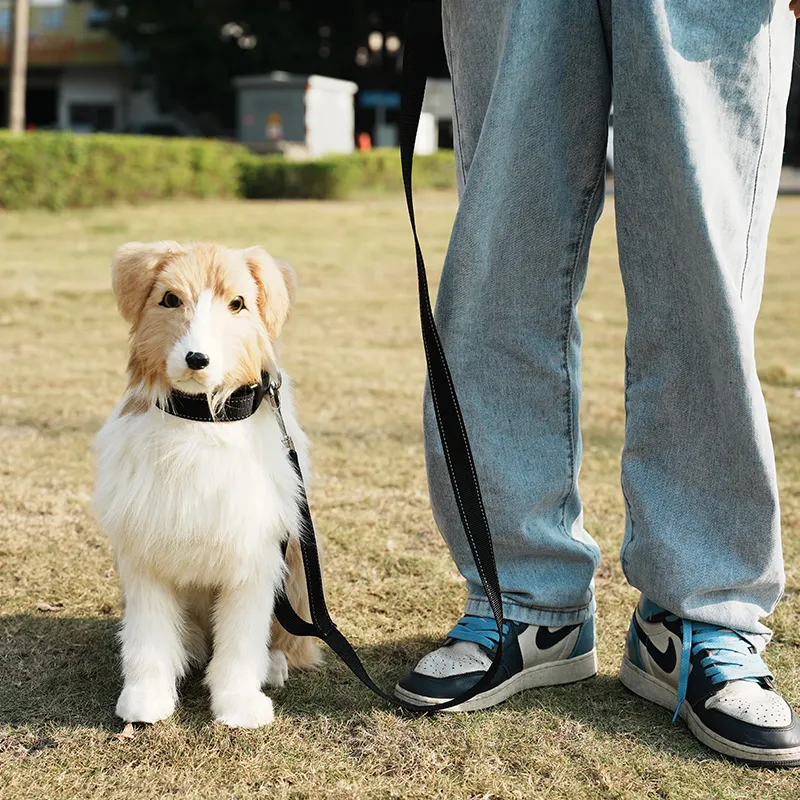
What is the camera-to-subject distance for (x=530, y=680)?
2139 mm

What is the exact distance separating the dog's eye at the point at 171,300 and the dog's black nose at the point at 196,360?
13 cm

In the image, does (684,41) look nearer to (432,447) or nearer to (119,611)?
(432,447)


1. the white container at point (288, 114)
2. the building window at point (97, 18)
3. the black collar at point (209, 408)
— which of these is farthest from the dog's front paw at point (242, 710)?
the building window at point (97, 18)

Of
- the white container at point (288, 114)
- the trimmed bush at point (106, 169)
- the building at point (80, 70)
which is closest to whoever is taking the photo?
the trimmed bush at point (106, 169)

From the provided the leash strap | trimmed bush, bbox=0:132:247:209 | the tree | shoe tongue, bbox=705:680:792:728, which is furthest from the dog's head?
the tree

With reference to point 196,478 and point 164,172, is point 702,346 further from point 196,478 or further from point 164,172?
point 164,172

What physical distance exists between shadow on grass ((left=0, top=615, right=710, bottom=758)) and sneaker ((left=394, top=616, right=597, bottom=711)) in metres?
0.04

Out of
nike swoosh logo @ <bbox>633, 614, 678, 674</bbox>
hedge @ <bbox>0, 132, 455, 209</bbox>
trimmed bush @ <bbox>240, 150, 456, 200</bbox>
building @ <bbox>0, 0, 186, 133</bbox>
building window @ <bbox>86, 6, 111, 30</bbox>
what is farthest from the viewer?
building @ <bbox>0, 0, 186, 133</bbox>

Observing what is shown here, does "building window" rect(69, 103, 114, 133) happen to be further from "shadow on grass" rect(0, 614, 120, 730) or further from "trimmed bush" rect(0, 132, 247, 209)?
"shadow on grass" rect(0, 614, 120, 730)

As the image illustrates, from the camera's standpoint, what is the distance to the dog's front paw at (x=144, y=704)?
1.94 meters

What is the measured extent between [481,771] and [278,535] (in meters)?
0.59

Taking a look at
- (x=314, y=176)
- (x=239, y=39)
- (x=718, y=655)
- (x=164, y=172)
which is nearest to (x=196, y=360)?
(x=718, y=655)

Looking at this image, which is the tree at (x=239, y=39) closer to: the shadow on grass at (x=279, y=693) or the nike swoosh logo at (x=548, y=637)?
the shadow on grass at (x=279, y=693)

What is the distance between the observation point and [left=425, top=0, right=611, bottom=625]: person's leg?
76.9 inches
